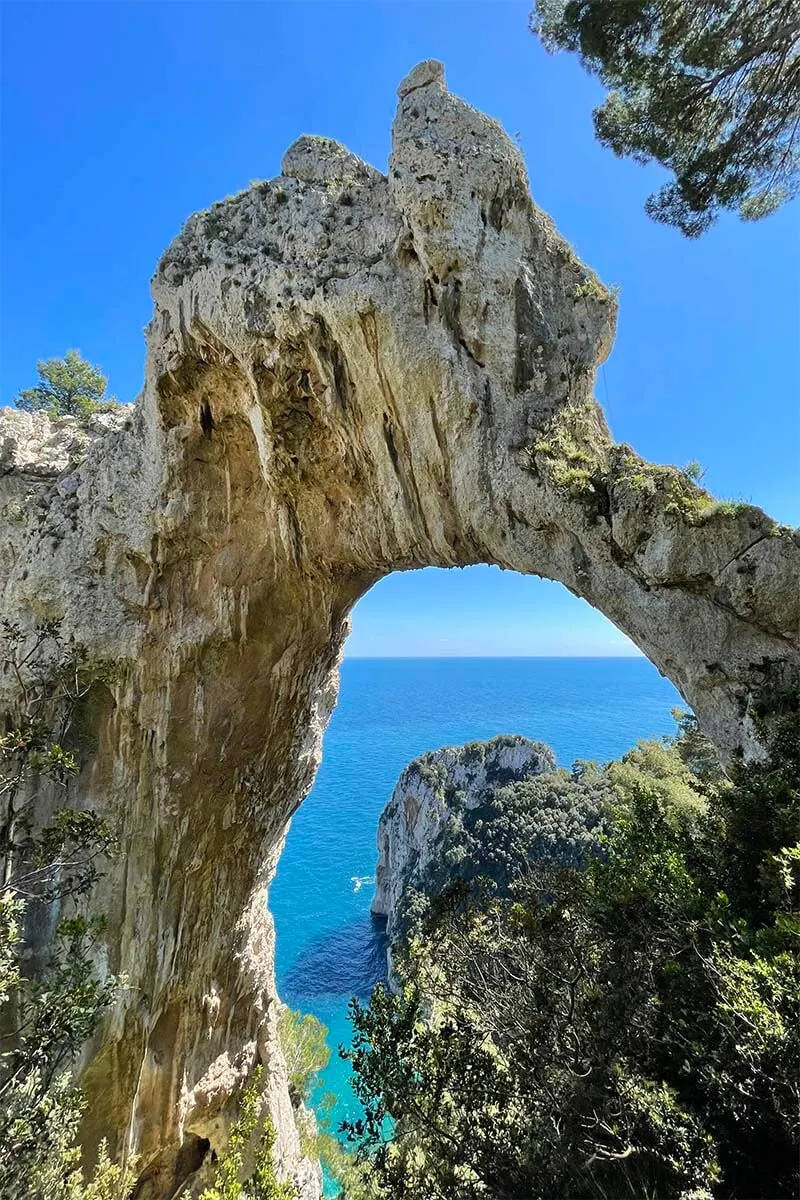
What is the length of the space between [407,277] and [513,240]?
1948 mm

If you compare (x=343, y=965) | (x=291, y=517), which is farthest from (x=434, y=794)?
(x=291, y=517)

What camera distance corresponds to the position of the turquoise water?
113ft

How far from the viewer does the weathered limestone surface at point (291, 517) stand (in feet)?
25.7

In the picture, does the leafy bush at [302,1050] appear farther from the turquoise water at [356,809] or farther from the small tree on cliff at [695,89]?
the small tree on cliff at [695,89]

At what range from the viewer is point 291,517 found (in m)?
11.7

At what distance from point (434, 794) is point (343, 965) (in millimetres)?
12356

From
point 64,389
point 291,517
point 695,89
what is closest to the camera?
point 695,89

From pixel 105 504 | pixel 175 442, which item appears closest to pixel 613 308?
pixel 175 442

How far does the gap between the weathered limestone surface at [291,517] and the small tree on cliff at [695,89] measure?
198 centimetres

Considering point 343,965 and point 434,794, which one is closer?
point 343,965

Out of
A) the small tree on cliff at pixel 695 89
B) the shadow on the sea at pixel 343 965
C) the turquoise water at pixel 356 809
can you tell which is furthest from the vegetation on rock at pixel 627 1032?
the shadow on the sea at pixel 343 965

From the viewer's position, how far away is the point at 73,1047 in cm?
522

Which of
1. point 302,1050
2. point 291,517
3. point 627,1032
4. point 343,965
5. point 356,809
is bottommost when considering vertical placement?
point 343,965

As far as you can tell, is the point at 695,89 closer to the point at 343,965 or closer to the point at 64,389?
the point at 64,389
